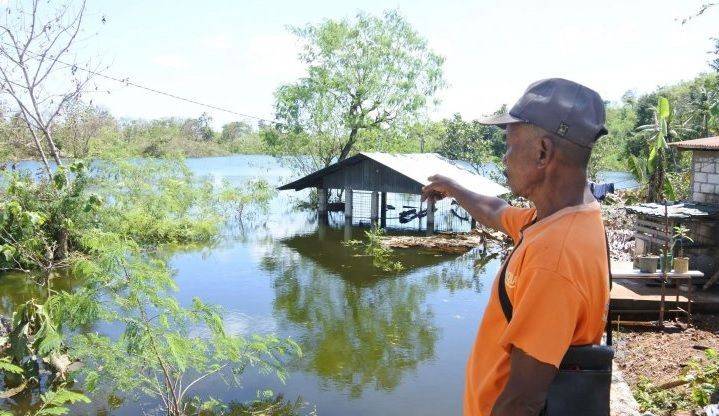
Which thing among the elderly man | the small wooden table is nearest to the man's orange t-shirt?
the elderly man

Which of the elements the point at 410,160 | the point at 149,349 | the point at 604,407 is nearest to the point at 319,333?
the point at 149,349

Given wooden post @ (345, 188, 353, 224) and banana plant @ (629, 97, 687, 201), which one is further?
wooden post @ (345, 188, 353, 224)

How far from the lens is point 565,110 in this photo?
1.40 metres

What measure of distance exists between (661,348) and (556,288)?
24.4 feet

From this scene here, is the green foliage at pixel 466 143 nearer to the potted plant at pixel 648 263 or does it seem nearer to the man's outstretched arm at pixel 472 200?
the potted plant at pixel 648 263

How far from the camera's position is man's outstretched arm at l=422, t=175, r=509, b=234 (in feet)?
6.95

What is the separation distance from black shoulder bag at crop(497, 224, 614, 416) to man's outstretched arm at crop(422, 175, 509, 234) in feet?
2.28

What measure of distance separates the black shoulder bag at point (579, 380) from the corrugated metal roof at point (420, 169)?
16.3 meters

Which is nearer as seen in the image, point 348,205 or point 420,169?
point 420,169

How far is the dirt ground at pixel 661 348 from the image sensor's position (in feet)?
22.1

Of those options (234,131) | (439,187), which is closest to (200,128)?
(234,131)

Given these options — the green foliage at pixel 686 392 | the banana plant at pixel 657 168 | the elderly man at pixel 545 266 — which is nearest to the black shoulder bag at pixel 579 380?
the elderly man at pixel 545 266

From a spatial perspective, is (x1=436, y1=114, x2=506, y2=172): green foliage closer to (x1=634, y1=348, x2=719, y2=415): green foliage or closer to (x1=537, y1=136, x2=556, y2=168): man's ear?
→ (x1=634, y1=348, x2=719, y2=415): green foliage

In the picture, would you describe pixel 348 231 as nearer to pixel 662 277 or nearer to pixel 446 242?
pixel 446 242
